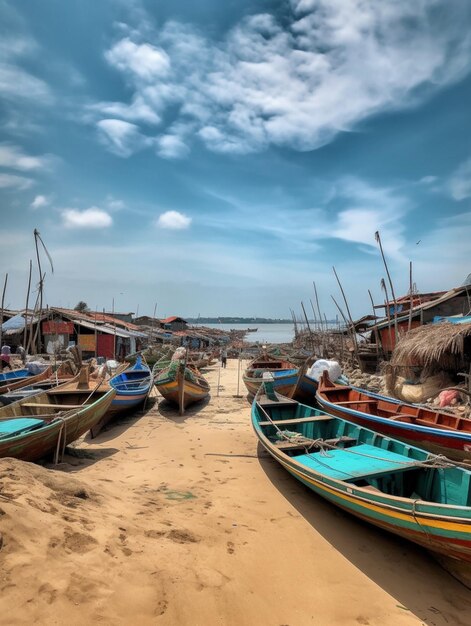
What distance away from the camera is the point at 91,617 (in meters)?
3.08

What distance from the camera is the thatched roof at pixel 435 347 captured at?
12.1 m

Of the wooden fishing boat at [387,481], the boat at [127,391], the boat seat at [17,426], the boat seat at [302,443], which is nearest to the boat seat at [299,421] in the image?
the wooden fishing boat at [387,481]

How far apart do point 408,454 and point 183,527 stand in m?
3.60

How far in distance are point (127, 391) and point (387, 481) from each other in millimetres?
Result: 8413

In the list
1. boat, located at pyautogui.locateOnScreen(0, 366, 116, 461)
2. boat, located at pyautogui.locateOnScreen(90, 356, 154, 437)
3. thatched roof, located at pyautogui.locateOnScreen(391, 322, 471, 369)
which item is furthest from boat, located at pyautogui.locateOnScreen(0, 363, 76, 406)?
thatched roof, located at pyautogui.locateOnScreen(391, 322, 471, 369)

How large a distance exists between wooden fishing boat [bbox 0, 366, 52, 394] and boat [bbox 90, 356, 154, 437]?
9.70 feet

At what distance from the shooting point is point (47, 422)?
7.38m

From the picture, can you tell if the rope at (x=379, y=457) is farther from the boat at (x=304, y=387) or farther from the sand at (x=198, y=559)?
the boat at (x=304, y=387)

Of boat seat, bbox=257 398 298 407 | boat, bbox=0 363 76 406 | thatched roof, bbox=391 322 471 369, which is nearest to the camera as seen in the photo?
boat seat, bbox=257 398 298 407

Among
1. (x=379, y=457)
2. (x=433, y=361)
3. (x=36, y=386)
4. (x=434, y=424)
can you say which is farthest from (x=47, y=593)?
(x=433, y=361)

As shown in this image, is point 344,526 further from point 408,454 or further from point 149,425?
point 149,425

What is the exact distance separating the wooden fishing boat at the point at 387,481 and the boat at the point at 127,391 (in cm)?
479

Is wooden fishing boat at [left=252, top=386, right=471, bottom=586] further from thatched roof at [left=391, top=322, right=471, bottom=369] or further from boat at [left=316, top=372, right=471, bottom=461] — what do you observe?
thatched roof at [left=391, top=322, right=471, bottom=369]

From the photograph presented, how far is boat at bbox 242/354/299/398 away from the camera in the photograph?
516 inches
